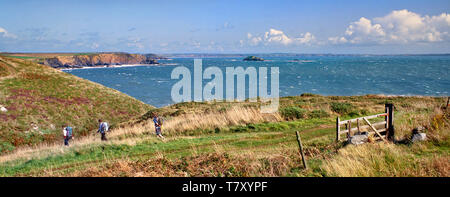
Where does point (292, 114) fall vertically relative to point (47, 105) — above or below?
above

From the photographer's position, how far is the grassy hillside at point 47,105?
27062mm

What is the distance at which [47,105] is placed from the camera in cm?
3381

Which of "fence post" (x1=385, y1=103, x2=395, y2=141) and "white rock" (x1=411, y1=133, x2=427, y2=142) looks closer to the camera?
"white rock" (x1=411, y1=133, x2=427, y2=142)

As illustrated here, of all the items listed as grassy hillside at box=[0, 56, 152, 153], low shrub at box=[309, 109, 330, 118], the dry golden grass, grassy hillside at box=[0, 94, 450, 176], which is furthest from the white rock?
grassy hillside at box=[0, 56, 152, 153]

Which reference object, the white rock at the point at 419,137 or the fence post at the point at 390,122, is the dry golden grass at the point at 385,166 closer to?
the white rock at the point at 419,137

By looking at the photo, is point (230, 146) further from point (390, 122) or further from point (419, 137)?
point (419, 137)

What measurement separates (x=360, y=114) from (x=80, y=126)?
25671mm

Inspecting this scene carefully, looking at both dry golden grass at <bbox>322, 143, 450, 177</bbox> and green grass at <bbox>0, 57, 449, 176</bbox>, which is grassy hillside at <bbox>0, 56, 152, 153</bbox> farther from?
dry golden grass at <bbox>322, 143, 450, 177</bbox>

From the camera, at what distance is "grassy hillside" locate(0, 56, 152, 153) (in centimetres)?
2706
